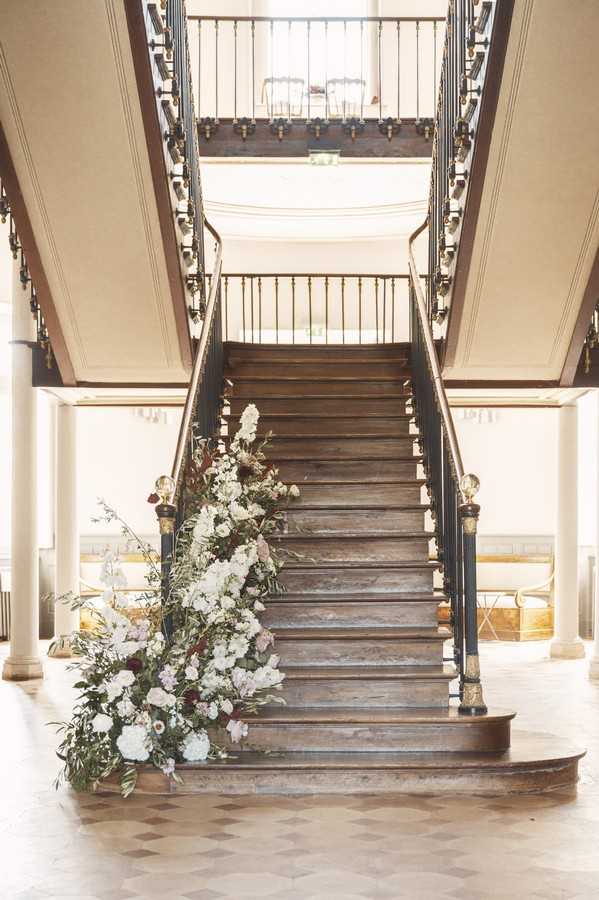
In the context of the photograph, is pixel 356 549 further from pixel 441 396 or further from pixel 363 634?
pixel 441 396

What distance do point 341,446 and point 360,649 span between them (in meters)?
2.06

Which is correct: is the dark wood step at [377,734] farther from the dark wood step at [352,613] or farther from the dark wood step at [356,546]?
the dark wood step at [356,546]

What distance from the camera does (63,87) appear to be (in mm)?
6555

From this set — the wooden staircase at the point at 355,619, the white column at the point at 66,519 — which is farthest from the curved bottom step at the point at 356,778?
the white column at the point at 66,519

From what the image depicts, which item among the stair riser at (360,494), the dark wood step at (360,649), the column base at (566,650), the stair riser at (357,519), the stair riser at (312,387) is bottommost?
the column base at (566,650)

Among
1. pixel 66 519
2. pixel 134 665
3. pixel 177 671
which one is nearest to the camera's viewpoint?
pixel 134 665

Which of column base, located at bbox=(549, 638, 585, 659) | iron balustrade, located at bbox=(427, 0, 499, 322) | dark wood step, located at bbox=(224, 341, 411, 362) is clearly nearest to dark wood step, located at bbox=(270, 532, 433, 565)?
iron balustrade, located at bbox=(427, 0, 499, 322)

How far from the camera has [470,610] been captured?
619 cm

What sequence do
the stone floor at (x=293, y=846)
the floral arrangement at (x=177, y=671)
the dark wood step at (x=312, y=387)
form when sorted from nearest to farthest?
the stone floor at (x=293, y=846)
the floral arrangement at (x=177, y=671)
the dark wood step at (x=312, y=387)

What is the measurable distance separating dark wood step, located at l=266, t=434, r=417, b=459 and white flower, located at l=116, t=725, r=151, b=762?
9.79 feet

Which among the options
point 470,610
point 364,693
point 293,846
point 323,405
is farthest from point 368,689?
point 323,405

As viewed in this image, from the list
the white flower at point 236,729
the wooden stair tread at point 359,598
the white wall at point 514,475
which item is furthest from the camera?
the white wall at point 514,475

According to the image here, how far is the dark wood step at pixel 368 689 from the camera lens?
20.8 ft

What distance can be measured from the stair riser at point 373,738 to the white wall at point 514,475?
9256mm
